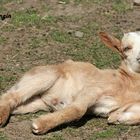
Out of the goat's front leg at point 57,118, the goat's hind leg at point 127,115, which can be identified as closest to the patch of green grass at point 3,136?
the goat's front leg at point 57,118

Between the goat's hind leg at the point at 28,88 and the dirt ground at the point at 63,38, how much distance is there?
0.21m

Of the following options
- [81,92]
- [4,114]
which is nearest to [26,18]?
[81,92]

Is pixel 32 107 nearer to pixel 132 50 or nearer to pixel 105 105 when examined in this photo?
pixel 105 105

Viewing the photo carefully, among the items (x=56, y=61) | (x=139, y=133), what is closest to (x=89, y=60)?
(x=56, y=61)

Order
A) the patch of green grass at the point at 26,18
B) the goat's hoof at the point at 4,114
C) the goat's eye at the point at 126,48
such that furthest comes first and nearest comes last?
1. the patch of green grass at the point at 26,18
2. the goat's eye at the point at 126,48
3. the goat's hoof at the point at 4,114

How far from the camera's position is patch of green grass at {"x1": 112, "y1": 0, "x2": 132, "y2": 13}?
431 inches

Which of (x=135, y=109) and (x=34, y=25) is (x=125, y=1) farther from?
(x=135, y=109)

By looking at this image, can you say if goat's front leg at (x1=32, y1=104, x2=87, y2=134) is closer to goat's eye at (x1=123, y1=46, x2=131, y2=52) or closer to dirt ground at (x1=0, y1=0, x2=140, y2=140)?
dirt ground at (x1=0, y1=0, x2=140, y2=140)

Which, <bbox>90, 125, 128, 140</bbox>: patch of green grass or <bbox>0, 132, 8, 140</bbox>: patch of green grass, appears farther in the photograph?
<bbox>90, 125, 128, 140</bbox>: patch of green grass

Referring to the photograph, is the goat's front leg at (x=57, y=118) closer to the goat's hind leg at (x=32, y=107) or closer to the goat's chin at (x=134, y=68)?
the goat's hind leg at (x=32, y=107)

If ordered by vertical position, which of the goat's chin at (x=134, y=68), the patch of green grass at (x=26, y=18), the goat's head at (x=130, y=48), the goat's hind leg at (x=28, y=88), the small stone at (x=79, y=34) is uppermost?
the goat's head at (x=130, y=48)

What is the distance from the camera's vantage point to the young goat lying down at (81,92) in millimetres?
6773

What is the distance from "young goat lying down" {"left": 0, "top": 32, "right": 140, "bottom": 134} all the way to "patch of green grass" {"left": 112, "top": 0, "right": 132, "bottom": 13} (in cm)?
360

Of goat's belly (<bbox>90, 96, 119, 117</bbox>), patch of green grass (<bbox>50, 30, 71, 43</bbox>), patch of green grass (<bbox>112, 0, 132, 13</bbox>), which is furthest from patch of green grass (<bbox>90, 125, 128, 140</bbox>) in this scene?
patch of green grass (<bbox>112, 0, 132, 13</bbox>)
